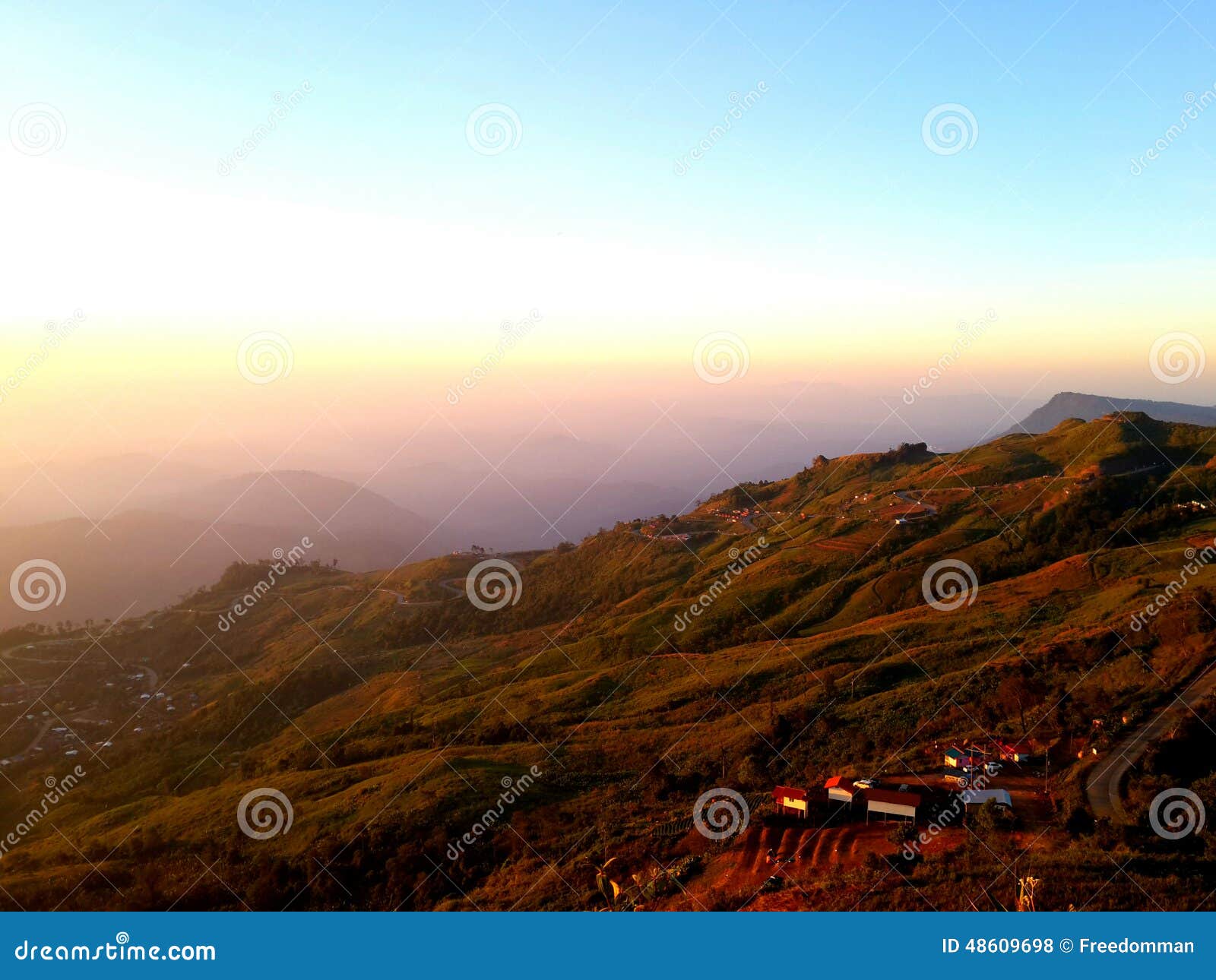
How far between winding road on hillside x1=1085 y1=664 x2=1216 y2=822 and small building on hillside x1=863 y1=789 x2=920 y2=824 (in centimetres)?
560

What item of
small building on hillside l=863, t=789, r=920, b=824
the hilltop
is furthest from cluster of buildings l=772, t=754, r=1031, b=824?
the hilltop

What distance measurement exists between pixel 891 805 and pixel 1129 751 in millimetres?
11040

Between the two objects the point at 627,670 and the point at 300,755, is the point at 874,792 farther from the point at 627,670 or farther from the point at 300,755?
the point at 300,755

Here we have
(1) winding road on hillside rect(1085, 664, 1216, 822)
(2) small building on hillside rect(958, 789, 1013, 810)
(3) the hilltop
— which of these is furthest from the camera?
(1) winding road on hillside rect(1085, 664, 1216, 822)

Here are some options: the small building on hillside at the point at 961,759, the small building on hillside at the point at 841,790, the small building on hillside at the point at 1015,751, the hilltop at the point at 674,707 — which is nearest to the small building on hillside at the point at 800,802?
the small building on hillside at the point at 841,790

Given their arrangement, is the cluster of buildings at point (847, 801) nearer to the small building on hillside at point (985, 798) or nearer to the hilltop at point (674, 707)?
the hilltop at point (674, 707)

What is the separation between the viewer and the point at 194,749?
62.9 metres

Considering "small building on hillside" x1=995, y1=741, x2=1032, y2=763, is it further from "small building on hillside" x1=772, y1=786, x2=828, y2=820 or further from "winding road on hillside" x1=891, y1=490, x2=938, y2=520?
"winding road on hillside" x1=891, y1=490, x2=938, y2=520

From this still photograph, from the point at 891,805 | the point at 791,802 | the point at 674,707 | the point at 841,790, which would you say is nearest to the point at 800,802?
the point at 791,802

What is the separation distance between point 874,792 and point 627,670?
36128mm

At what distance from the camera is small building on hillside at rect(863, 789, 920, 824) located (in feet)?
76.6

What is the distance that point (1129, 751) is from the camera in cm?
2712

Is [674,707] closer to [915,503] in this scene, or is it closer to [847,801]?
[847,801]

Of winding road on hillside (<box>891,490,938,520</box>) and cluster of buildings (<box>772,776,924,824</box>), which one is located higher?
winding road on hillside (<box>891,490,938,520</box>)
